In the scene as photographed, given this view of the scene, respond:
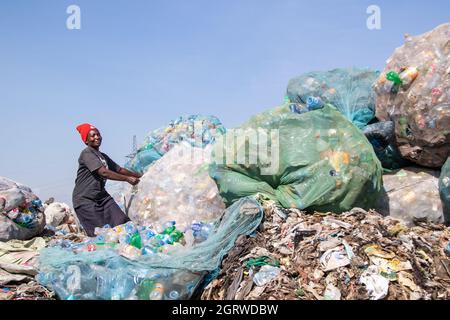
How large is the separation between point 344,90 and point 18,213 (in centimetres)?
293

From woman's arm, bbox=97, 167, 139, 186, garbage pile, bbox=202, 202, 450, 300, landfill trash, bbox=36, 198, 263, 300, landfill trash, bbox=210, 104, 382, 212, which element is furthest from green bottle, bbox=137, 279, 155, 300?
woman's arm, bbox=97, 167, 139, 186

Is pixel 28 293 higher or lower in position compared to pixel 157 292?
lower

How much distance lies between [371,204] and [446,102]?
34.1 inches

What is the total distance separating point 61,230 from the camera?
190 inches

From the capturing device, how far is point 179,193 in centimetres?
394

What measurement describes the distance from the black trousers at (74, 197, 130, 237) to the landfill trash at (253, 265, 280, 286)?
1804 mm

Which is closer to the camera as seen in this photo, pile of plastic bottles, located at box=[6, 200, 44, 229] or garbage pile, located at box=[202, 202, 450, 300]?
garbage pile, located at box=[202, 202, 450, 300]

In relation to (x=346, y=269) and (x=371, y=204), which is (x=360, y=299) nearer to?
(x=346, y=269)

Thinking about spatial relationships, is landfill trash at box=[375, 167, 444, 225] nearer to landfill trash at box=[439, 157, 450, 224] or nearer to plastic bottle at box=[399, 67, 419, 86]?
landfill trash at box=[439, 157, 450, 224]

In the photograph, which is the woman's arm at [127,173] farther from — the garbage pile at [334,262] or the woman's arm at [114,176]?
the garbage pile at [334,262]

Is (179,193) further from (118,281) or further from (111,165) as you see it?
(118,281)

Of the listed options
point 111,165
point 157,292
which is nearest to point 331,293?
point 157,292

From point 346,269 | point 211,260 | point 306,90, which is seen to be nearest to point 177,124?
point 306,90

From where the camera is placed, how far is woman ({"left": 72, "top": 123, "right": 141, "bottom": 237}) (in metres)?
4.21
